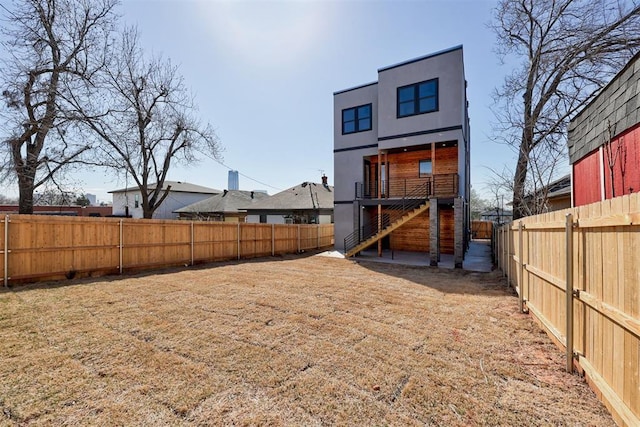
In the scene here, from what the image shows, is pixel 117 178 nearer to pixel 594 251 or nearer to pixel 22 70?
pixel 22 70

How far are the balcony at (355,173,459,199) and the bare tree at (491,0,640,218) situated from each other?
9.33ft

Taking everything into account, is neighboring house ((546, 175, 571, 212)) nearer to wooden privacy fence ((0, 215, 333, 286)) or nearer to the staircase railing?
the staircase railing

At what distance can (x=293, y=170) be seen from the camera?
3372cm

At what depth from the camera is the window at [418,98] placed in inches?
520

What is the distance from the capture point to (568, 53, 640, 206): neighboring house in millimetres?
3990

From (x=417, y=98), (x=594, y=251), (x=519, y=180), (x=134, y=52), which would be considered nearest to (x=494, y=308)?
(x=594, y=251)

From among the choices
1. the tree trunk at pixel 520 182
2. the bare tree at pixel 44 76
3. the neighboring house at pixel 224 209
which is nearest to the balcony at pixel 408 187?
the tree trunk at pixel 520 182

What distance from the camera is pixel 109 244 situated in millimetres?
9258

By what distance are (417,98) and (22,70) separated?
55.4 ft

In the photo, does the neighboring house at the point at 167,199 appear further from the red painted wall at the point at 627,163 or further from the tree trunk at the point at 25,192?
the red painted wall at the point at 627,163

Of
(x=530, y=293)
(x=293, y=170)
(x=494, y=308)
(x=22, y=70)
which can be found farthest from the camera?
(x=293, y=170)

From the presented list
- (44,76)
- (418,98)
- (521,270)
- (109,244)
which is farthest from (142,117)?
(521,270)

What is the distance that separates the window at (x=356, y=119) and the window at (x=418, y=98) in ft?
8.22

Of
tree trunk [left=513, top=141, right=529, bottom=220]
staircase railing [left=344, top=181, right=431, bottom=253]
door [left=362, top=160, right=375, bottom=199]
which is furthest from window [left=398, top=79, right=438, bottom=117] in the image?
tree trunk [left=513, top=141, right=529, bottom=220]
